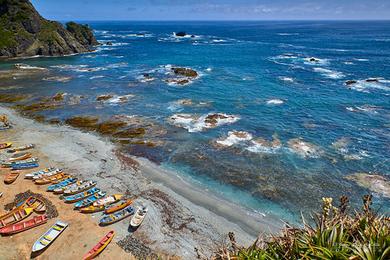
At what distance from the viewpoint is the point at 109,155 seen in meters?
42.3

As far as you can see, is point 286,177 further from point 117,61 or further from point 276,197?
point 117,61

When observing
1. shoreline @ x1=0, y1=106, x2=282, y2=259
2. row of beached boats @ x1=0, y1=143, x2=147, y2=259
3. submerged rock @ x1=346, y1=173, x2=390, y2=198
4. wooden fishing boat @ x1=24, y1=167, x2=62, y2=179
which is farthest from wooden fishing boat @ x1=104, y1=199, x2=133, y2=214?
submerged rock @ x1=346, y1=173, x2=390, y2=198

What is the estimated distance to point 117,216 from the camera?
2978 cm

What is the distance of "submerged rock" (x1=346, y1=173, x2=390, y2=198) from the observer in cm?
3419

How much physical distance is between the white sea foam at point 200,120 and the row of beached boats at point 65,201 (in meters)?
20.3

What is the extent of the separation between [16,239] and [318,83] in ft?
234

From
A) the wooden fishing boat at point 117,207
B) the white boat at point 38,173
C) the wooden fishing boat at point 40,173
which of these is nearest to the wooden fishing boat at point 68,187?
the wooden fishing boat at point 40,173

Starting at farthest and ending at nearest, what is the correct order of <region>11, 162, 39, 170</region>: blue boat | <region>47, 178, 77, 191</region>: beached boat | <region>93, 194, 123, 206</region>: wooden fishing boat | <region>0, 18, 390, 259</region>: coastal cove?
1. <region>11, 162, 39, 170</region>: blue boat
2. <region>47, 178, 77, 191</region>: beached boat
3. <region>0, 18, 390, 259</region>: coastal cove
4. <region>93, 194, 123, 206</region>: wooden fishing boat

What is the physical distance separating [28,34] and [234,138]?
10688 centimetres

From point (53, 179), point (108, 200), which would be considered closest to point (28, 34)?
point (53, 179)

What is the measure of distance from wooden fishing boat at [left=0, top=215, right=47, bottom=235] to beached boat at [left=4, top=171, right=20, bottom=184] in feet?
29.3

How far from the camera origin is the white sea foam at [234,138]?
45534mm

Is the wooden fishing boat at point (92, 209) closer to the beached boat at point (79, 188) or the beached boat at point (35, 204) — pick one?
the beached boat at point (79, 188)

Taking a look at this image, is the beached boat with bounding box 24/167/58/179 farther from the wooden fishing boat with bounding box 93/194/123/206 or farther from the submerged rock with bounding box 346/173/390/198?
the submerged rock with bounding box 346/173/390/198
